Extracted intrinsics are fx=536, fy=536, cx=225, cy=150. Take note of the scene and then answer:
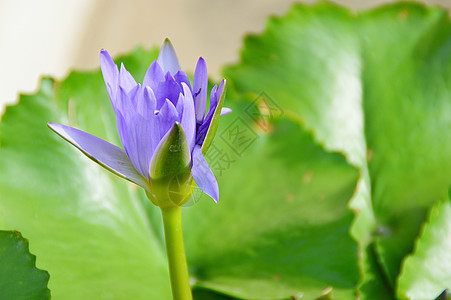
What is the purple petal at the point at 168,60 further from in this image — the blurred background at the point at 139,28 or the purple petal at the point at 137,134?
the blurred background at the point at 139,28

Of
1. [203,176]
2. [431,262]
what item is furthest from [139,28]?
[203,176]

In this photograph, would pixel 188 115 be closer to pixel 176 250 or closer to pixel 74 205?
pixel 176 250

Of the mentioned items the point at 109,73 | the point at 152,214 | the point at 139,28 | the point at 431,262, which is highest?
the point at 139,28

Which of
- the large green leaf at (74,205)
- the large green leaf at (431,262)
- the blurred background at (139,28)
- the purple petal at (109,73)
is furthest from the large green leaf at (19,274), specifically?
the blurred background at (139,28)

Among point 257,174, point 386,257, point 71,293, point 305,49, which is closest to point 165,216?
point 71,293

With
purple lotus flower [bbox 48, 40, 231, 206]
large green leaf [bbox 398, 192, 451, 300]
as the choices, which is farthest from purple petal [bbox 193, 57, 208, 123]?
large green leaf [bbox 398, 192, 451, 300]

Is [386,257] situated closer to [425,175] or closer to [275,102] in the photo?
[425,175]
